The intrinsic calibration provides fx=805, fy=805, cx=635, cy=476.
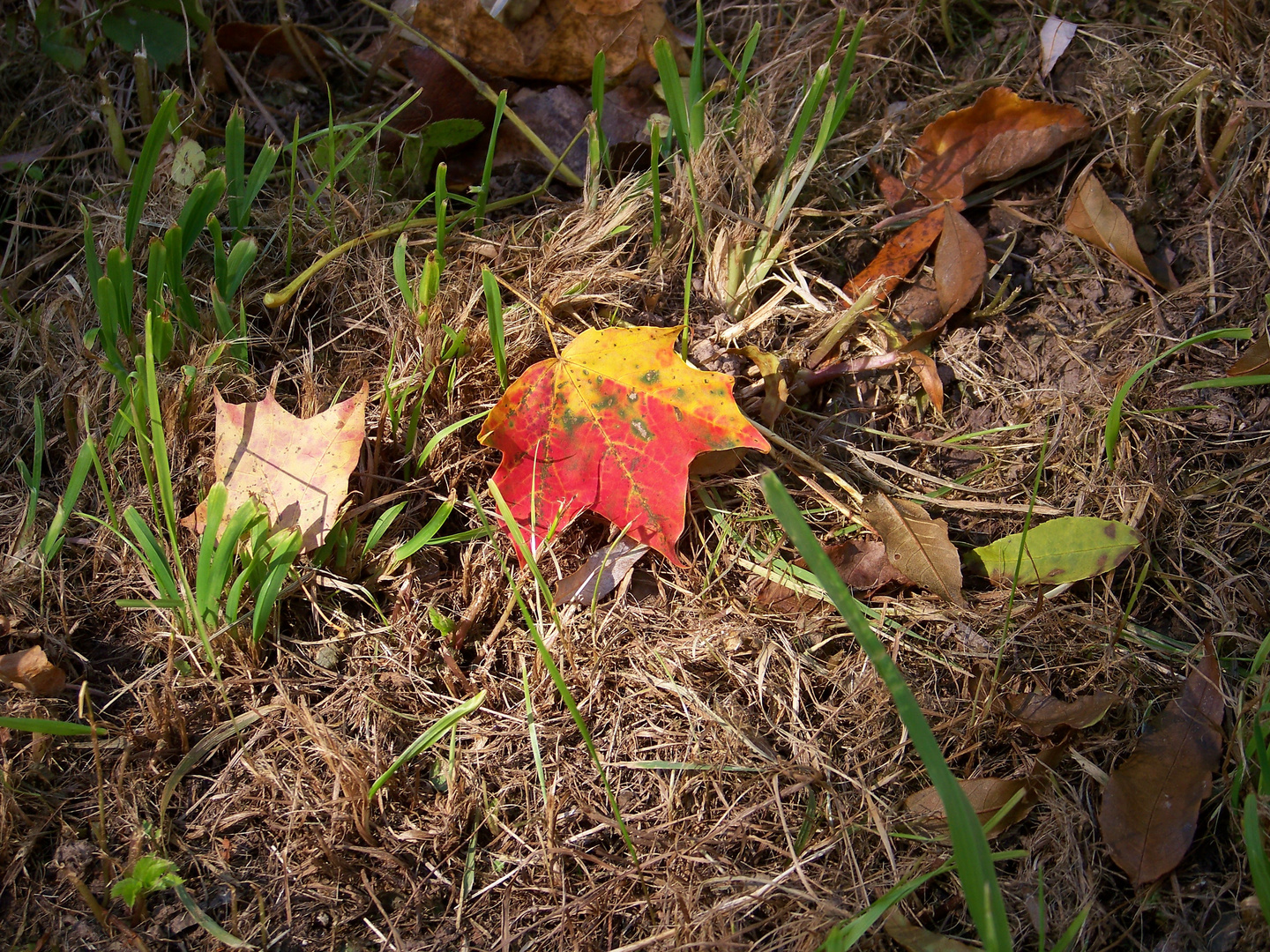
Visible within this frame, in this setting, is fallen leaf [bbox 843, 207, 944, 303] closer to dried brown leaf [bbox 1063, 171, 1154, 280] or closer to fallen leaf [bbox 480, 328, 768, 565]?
dried brown leaf [bbox 1063, 171, 1154, 280]

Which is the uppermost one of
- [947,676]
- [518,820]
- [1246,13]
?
[1246,13]

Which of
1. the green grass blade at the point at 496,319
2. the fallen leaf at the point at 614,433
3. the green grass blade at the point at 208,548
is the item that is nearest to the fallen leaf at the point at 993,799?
the fallen leaf at the point at 614,433

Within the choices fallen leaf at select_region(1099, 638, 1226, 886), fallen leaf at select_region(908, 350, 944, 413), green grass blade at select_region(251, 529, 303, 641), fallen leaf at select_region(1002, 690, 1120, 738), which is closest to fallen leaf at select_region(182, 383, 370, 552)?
green grass blade at select_region(251, 529, 303, 641)

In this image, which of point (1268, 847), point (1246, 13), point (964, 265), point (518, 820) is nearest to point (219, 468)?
point (518, 820)

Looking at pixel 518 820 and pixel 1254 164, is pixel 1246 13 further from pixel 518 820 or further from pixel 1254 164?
pixel 518 820

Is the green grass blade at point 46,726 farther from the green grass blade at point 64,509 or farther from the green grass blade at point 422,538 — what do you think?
the green grass blade at point 422,538

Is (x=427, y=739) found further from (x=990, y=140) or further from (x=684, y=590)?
(x=990, y=140)

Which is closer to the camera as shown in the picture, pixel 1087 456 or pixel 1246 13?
pixel 1087 456
